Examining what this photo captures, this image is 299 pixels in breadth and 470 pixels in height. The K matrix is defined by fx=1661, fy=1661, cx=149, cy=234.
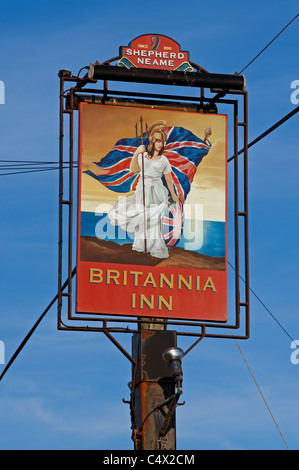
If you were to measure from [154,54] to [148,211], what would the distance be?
10.5 feet

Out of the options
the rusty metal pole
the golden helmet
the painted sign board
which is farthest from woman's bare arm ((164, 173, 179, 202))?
the rusty metal pole

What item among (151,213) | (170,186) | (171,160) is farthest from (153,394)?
(171,160)

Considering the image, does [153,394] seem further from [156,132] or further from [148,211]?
[156,132]

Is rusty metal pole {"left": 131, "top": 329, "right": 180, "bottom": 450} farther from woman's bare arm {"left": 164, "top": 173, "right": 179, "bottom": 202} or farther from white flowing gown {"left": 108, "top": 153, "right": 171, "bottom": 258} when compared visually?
woman's bare arm {"left": 164, "top": 173, "right": 179, "bottom": 202}

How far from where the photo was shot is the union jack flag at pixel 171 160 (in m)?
32.7

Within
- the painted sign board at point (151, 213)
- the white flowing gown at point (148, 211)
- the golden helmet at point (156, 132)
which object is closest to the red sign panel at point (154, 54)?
the painted sign board at point (151, 213)

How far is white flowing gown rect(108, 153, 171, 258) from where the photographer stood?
32500mm

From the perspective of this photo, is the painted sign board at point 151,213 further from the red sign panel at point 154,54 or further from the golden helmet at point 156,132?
the red sign panel at point 154,54

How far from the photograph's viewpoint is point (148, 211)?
3281 centimetres

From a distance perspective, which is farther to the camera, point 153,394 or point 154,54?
point 154,54

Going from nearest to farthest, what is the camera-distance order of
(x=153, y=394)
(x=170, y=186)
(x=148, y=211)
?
(x=153, y=394) → (x=148, y=211) → (x=170, y=186)
